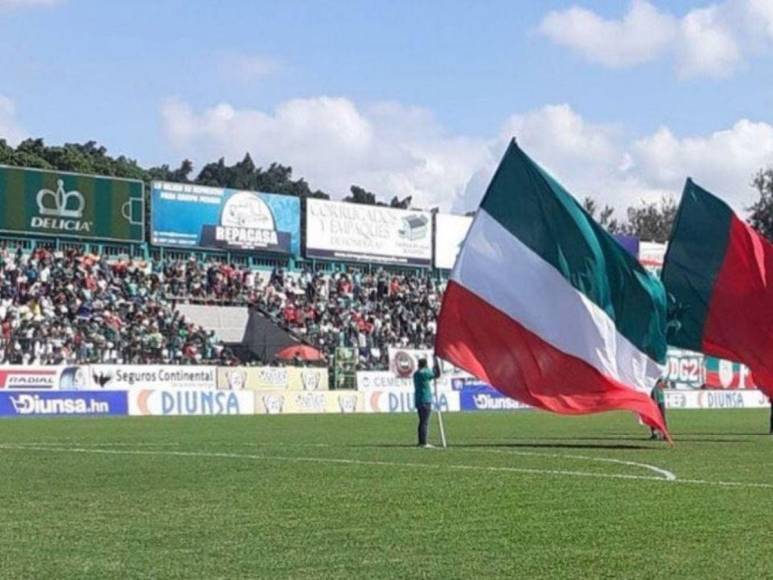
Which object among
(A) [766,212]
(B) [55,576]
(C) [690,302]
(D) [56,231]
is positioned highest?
(A) [766,212]

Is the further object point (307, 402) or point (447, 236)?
point (447, 236)

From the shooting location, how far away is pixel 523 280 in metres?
25.1

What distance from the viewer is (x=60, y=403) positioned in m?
45.5

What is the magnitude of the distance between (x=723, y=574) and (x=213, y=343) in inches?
1839

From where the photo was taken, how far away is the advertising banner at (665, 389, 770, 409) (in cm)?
6406

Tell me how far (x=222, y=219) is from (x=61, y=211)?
29.1 feet

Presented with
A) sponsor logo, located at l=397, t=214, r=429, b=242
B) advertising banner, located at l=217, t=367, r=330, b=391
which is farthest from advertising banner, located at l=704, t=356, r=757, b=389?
advertising banner, located at l=217, t=367, r=330, b=391

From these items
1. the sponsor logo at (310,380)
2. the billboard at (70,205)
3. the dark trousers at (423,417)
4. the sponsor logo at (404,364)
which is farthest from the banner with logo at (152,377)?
the dark trousers at (423,417)

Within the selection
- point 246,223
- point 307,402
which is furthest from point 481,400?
point 246,223

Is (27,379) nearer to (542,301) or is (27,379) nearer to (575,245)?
(542,301)

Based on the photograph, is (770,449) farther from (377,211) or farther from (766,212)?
(766,212)

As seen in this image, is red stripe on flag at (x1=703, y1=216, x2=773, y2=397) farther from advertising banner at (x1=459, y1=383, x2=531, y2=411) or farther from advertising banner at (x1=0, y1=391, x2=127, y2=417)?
advertising banner at (x1=459, y1=383, x2=531, y2=411)

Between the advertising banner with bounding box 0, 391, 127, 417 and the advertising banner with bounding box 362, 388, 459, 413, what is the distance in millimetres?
11204

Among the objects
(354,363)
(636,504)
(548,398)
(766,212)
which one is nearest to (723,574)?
(636,504)
